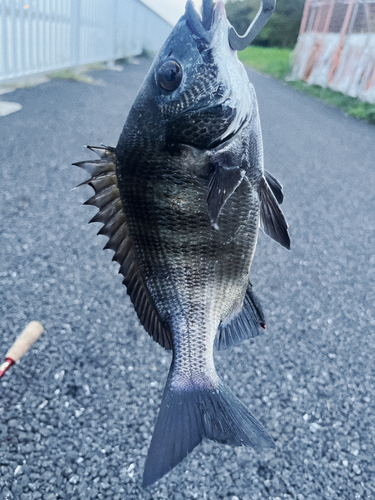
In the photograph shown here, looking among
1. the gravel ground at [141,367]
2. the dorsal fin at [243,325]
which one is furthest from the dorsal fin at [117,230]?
the gravel ground at [141,367]

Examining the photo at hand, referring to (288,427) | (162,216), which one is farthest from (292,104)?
(162,216)

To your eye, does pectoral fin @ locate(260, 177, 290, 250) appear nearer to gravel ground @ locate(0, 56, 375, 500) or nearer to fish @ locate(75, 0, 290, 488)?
fish @ locate(75, 0, 290, 488)

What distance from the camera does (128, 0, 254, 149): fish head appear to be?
82 centimetres

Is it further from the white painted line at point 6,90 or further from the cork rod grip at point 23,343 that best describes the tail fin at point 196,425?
the white painted line at point 6,90

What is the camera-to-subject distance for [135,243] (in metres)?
0.88

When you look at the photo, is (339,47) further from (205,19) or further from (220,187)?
(220,187)

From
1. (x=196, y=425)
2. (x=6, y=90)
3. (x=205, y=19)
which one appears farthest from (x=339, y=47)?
(x=196, y=425)

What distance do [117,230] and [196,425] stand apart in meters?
0.47

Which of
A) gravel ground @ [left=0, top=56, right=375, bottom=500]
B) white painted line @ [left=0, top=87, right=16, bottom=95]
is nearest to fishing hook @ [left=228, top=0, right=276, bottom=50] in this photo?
gravel ground @ [left=0, top=56, right=375, bottom=500]

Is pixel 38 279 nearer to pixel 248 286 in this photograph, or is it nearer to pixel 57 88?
pixel 248 286

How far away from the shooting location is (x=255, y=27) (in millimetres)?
694

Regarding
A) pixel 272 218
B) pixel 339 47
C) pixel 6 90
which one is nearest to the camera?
pixel 272 218

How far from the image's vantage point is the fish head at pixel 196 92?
822 mm

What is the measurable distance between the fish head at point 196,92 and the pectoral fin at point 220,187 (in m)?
0.07
